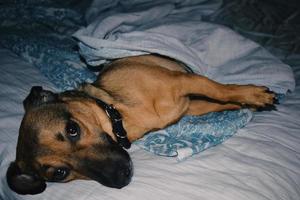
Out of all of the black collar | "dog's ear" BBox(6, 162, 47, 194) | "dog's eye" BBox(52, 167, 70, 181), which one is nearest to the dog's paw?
the black collar

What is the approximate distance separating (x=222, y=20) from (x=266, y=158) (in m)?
1.52

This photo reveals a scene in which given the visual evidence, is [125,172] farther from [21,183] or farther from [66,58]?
[66,58]

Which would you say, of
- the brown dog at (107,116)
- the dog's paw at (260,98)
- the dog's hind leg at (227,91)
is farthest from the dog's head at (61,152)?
the dog's paw at (260,98)

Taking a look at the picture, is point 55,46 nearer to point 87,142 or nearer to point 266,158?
point 87,142

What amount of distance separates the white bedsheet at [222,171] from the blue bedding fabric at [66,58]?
0.06m

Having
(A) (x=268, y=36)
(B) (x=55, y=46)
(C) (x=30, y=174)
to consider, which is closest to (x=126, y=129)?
(C) (x=30, y=174)

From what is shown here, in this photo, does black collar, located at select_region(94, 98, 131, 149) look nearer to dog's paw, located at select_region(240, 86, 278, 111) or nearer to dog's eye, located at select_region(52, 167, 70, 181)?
dog's eye, located at select_region(52, 167, 70, 181)

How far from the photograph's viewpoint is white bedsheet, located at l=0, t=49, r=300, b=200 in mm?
1348

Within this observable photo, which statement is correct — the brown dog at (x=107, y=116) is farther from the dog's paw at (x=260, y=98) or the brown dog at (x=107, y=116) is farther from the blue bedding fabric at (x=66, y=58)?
the blue bedding fabric at (x=66, y=58)

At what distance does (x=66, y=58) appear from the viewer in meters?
2.38

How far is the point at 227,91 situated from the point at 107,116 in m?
0.76

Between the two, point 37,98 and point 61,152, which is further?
point 37,98

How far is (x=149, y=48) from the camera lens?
2.15m

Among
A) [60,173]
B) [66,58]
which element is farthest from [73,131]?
[66,58]
